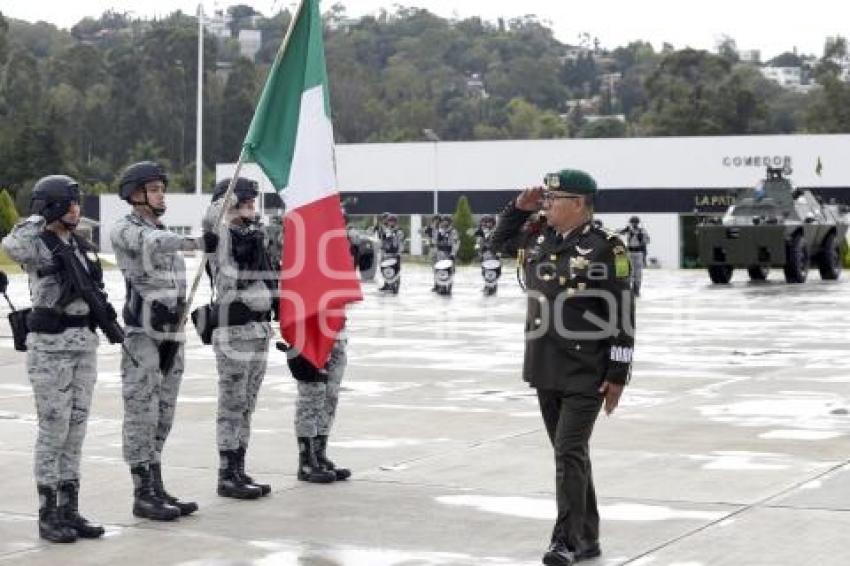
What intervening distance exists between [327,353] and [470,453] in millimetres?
1942

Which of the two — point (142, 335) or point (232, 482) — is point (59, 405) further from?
point (232, 482)

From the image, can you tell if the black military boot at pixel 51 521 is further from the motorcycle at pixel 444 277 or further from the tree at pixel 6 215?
the tree at pixel 6 215

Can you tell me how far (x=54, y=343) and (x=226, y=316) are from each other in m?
1.28

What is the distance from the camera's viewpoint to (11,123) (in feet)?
325

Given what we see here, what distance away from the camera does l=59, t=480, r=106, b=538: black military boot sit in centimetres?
838

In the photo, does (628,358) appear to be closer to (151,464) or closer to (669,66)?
(151,464)

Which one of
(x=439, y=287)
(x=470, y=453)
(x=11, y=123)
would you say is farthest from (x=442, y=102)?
(x=470, y=453)

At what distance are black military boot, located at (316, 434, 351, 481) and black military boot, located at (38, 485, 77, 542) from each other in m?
2.10


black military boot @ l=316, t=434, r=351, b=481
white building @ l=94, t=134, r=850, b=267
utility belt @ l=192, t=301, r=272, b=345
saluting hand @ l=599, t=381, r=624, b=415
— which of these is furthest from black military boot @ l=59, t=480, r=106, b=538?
white building @ l=94, t=134, r=850, b=267

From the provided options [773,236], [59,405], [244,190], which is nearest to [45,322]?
[59,405]

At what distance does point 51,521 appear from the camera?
8.38 meters

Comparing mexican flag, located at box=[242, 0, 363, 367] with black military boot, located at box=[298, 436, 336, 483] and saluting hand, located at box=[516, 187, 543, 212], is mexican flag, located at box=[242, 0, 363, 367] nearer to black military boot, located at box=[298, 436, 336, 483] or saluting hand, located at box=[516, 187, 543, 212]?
black military boot, located at box=[298, 436, 336, 483]

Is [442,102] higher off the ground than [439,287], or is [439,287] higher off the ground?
[442,102]

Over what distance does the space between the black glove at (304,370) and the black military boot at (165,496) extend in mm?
Result: 1179
